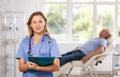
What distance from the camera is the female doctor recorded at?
6.98 feet

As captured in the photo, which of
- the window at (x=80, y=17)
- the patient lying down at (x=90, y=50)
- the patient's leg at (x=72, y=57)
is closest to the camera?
the patient's leg at (x=72, y=57)

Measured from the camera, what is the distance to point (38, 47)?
84.4 inches

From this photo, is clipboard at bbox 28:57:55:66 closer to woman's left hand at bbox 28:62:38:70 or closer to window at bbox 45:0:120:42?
woman's left hand at bbox 28:62:38:70

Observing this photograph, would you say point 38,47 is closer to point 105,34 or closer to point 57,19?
point 105,34

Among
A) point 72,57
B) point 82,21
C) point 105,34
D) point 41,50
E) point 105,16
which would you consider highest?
point 105,16

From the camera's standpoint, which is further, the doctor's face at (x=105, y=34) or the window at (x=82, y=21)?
the window at (x=82, y=21)

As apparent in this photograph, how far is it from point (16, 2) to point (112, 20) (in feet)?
8.19

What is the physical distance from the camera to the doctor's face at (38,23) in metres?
2.12

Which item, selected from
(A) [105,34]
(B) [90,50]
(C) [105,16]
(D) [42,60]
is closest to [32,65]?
(D) [42,60]

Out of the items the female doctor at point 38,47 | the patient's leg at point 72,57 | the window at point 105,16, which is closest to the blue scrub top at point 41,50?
the female doctor at point 38,47

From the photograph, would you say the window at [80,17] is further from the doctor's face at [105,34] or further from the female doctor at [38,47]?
the female doctor at [38,47]

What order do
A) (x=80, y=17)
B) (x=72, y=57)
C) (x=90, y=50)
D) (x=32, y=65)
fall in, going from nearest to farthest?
(x=32, y=65) → (x=72, y=57) → (x=90, y=50) → (x=80, y=17)

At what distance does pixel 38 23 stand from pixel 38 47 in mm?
192

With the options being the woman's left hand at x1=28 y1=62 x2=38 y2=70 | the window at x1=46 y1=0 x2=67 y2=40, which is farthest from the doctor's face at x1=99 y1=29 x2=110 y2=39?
the woman's left hand at x1=28 y1=62 x2=38 y2=70
